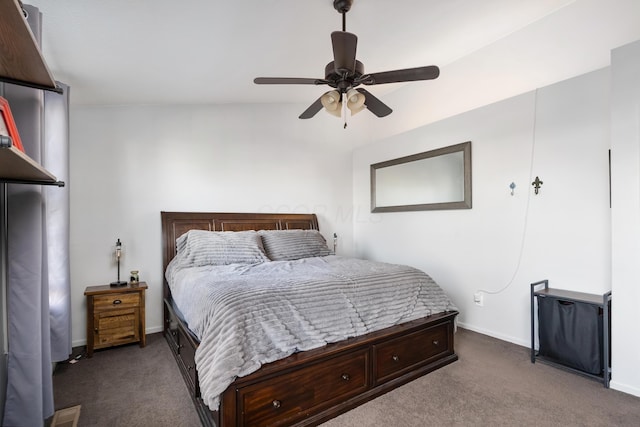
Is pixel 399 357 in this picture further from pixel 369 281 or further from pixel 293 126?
pixel 293 126

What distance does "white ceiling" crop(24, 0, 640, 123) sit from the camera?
206cm

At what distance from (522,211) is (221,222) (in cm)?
320

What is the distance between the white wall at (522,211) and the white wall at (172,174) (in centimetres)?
146

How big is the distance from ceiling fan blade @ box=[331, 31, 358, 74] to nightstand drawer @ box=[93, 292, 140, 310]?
2.69m

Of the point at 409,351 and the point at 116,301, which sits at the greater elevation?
the point at 116,301

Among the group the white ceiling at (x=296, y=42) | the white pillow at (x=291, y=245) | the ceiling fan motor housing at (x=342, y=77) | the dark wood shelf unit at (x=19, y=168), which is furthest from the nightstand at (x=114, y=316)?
the ceiling fan motor housing at (x=342, y=77)

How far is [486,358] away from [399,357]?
963 mm

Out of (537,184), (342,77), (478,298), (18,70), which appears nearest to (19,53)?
(18,70)

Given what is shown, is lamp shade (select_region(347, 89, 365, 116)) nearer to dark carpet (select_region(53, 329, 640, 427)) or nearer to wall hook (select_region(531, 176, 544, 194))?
wall hook (select_region(531, 176, 544, 194))

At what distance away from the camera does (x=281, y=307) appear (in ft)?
6.23

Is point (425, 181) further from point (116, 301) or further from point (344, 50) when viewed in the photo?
point (116, 301)

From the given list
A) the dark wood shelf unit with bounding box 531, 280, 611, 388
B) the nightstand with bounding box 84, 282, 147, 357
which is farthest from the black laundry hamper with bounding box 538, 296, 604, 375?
the nightstand with bounding box 84, 282, 147, 357

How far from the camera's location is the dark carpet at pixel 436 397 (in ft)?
6.31

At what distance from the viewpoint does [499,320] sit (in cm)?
322
